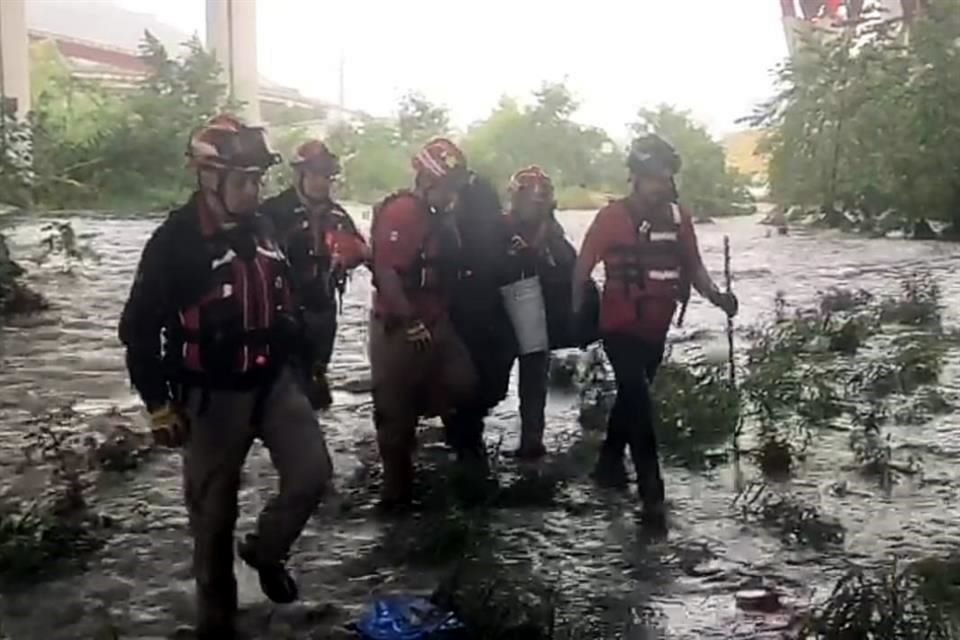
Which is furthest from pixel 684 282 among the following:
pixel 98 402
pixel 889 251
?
pixel 889 251

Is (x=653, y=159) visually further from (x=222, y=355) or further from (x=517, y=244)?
(x=222, y=355)

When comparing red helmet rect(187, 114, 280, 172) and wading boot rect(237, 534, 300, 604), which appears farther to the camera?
Answer: wading boot rect(237, 534, 300, 604)

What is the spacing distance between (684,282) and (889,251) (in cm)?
1363

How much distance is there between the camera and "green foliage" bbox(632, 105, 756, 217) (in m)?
27.2

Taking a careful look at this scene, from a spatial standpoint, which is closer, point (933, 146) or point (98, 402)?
point (98, 402)

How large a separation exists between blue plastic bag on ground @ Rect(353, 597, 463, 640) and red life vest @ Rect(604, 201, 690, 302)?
2.01 meters

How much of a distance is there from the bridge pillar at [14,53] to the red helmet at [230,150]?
22.2 metres

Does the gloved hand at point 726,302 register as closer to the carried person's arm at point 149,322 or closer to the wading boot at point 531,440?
the wading boot at point 531,440

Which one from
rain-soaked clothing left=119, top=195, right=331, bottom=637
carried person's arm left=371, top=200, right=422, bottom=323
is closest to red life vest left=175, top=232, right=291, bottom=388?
rain-soaked clothing left=119, top=195, right=331, bottom=637

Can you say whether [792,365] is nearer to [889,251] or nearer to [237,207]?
[237,207]

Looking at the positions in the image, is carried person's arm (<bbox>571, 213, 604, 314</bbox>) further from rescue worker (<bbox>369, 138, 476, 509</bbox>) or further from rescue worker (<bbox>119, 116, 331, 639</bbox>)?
rescue worker (<bbox>119, 116, 331, 639</bbox>)

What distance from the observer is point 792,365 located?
10.3 meters

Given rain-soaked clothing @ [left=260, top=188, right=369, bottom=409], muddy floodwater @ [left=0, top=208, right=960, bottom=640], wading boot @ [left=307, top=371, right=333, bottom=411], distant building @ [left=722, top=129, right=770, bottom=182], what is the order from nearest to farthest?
1. wading boot @ [left=307, top=371, right=333, bottom=411]
2. muddy floodwater @ [left=0, top=208, right=960, bottom=640]
3. rain-soaked clothing @ [left=260, top=188, right=369, bottom=409]
4. distant building @ [left=722, top=129, right=770, bottom=182]

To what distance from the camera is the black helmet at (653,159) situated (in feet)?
21.8
